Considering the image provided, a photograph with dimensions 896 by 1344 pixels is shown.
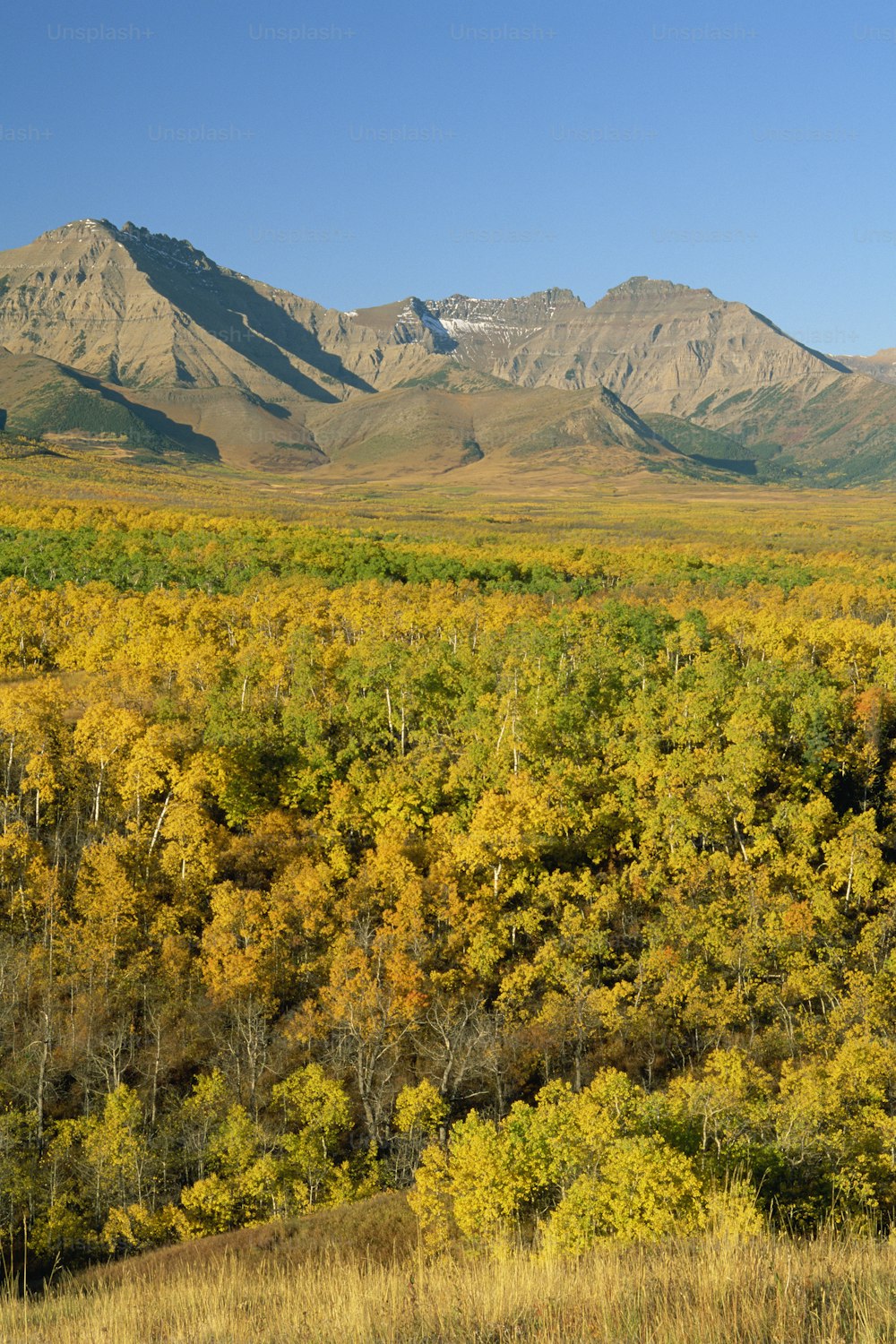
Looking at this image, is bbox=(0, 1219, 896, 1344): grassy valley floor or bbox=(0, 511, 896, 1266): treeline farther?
bbox=(0, 511, 896, 1266): treeline

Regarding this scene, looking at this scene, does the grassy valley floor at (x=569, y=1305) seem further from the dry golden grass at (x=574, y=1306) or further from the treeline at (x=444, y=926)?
the treeline at (x=444, y=926)

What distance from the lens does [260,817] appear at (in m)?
71.2

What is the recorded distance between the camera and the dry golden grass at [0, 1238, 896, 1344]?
10641 mm

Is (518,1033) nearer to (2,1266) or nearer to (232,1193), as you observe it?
(232,1193)

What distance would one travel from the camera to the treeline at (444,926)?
126 ft

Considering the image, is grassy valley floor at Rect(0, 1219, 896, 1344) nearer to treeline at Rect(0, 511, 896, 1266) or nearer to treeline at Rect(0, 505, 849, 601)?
treeline at Rect(0, 511, 896, 1266)

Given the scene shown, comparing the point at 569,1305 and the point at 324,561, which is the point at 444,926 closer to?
the point at 569,1305

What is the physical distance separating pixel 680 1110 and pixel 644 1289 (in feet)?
93.5

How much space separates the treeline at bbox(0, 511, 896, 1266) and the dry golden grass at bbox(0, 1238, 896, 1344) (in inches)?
506

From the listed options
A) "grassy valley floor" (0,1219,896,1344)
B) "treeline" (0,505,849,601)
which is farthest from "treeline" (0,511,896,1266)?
"treeline" (0,505,849,601)

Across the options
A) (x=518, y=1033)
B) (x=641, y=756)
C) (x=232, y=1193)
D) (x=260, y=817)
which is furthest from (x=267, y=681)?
(x=232, y=1193)

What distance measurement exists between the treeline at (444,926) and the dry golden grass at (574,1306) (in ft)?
42.2

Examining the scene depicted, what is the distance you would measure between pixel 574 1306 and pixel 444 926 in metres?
52.9

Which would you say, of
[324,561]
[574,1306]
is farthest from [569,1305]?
[324,561]
